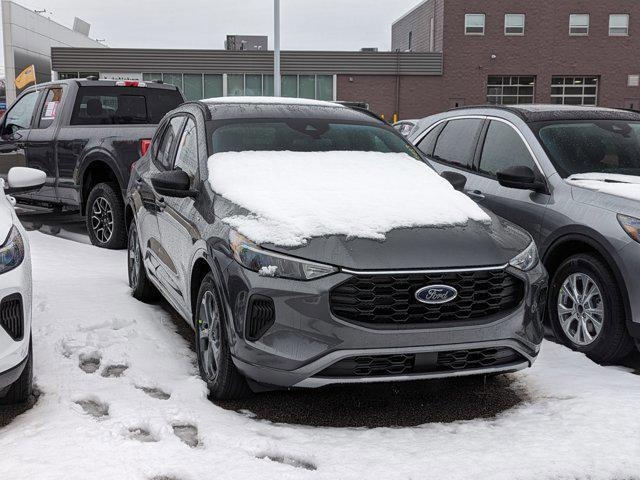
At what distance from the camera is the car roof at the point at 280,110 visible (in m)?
5.27

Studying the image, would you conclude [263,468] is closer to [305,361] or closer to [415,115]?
[305,361]

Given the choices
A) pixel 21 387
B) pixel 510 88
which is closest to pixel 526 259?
pixel 21 387

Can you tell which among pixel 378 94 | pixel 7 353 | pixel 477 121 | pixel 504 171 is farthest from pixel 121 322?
pixel 378 94

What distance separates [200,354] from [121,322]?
50.7 inches

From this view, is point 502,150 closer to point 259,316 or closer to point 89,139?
point 259,316

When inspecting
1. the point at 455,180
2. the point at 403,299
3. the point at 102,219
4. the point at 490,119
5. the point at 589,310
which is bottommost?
the point at 589,310

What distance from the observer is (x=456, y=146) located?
22.9 feet

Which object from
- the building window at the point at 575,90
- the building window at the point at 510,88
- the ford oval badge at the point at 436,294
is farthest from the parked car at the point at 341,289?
the building window at the point at 575,90

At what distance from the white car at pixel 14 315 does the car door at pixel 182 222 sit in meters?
0.91

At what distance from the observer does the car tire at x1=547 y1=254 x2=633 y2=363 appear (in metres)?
4.95

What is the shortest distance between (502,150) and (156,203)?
2.80m

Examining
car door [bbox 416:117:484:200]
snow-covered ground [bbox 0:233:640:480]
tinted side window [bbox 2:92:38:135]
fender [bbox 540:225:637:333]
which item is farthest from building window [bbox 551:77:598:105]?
snow-covered ground [bbox 0:233:640:480]

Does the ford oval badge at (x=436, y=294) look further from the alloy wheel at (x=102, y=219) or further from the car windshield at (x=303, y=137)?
the alloy wheel at (x=102, y=219)

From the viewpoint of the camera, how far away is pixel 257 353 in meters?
3.75
